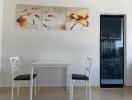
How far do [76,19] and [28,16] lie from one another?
138 centimetres

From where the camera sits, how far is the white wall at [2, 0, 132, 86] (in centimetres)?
568

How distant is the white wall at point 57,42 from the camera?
568cm

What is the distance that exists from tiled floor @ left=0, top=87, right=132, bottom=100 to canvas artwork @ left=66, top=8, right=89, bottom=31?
5.85ft

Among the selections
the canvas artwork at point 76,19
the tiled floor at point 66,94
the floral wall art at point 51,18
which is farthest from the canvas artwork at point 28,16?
the tiled floor at point 66,94

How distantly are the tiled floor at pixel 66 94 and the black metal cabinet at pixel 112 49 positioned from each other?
47cm

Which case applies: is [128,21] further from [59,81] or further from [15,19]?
[15,19]

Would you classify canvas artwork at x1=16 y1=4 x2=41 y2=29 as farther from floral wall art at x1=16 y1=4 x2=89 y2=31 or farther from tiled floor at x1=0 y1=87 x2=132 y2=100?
tiled floor at x1=0 y1=87 x2=132 y2=100

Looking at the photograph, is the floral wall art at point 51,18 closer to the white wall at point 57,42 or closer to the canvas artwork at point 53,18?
the canvas artwork at point 53,18

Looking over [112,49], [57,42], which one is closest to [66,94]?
[57,42]

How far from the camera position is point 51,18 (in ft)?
19.1

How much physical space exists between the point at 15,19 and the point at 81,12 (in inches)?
75.0

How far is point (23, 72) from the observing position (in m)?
5.72

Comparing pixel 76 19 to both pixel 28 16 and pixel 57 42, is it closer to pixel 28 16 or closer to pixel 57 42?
pixel 57 42

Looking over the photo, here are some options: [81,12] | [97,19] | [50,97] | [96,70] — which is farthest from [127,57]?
[50,97]
